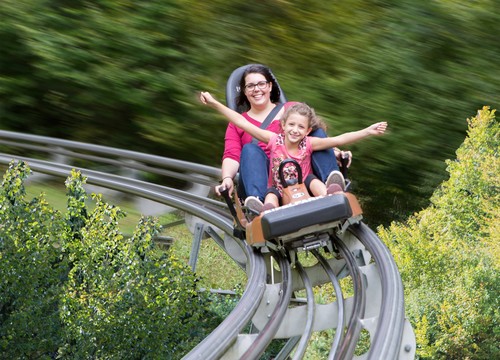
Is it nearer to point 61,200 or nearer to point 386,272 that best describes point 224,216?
point 386,272

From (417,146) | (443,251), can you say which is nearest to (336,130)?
(417,146)

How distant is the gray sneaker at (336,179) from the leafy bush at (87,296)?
7581mm

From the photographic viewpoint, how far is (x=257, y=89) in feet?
25.1

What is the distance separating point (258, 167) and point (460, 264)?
35999 mm

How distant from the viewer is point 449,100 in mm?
13570

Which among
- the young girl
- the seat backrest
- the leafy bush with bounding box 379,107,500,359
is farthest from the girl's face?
the leafy bush with bounding box 379,107,500,359

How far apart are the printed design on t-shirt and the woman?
0.09m

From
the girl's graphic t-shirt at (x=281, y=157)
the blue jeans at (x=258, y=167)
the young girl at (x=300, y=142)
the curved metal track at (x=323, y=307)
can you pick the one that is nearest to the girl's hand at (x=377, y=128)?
the young girl at (x=300, y=142)

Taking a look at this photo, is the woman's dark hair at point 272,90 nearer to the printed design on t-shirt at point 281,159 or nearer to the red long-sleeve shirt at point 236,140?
the red long-sleeve shirt at point 236,140

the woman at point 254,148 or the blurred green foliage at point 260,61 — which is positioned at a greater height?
the blurred green foliage at point 260,61

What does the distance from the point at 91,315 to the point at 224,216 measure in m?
7.19

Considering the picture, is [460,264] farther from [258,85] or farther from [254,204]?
[254,204]

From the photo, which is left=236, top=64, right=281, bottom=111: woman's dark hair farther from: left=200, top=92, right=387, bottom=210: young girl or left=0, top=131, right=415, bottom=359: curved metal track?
left=0, top=131, right=415, bottom=359: curved metal track

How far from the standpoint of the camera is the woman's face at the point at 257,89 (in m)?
7.66
